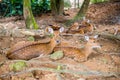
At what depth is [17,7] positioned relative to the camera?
9.12 metres

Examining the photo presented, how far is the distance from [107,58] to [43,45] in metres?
1.20

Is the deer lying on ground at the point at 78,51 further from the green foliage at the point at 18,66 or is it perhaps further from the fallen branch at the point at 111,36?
the green foliage at the point at 18,66

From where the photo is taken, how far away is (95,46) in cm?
477

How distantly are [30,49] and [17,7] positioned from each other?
4.82 meters

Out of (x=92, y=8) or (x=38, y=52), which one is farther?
(x=92, y=8)

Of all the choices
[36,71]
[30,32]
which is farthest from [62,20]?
[36,71]

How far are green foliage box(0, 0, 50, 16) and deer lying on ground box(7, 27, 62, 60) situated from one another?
14.6 feet

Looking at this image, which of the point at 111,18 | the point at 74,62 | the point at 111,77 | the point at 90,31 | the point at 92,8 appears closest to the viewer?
the point at 111,77

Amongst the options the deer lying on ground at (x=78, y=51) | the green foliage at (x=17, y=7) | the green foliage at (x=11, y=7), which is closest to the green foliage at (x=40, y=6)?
the green foliage at (x=17, y=7)

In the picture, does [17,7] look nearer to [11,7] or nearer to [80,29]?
[11,7]

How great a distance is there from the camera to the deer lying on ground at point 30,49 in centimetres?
439

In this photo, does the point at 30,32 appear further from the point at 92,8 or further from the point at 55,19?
the point at 92,8

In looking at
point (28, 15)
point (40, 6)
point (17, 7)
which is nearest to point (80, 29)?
point (28, 15)

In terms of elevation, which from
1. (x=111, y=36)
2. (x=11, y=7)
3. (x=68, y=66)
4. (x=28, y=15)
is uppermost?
(x=28, y=15)
